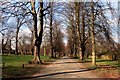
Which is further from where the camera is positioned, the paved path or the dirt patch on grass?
the paved path

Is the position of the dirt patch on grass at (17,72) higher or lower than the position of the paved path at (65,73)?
higher

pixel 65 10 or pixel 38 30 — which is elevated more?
pixel 65 10

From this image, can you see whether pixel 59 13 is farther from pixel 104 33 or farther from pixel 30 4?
pixel 104 33

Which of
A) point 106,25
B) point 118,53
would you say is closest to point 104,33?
point 106,25

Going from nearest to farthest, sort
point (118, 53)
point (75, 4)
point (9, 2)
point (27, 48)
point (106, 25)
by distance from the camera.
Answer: point (118, 53)
point (106, 25)
point (9, 2)
point (75, 4)
point (27, 48)

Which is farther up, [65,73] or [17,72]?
[17,72]

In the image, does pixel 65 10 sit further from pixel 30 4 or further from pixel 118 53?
pixel 118 53

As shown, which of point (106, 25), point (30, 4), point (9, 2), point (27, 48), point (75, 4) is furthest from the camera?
point (27, 48)

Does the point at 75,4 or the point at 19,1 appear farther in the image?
the point at 75,4

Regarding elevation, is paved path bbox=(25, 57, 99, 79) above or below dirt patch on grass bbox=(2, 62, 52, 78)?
below

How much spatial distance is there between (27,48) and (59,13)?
8300 cm

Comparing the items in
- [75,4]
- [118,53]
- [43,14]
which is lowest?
[118,53]

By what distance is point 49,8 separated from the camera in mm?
33844

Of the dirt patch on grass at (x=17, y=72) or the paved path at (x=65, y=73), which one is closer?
the dirt patch on grass at (x=17, y=72)
